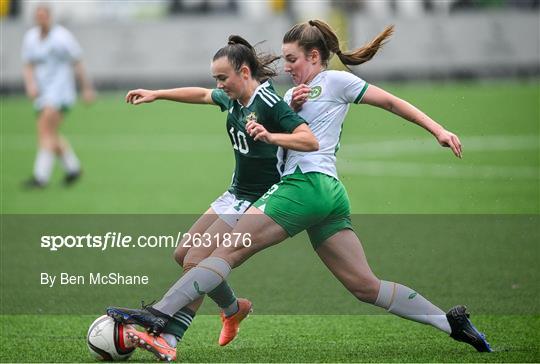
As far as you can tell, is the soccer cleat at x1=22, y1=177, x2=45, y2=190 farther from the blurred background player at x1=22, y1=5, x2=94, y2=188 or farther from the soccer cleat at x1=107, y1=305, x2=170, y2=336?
the soccer cleat at x1=107, y1=305, x2=170, y2=336

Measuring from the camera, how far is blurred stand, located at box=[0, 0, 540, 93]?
115ft

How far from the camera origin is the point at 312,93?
708cm

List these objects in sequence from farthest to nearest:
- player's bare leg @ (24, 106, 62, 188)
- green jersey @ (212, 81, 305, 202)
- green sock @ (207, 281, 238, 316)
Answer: player's bare leg @ (24, 106, 62, 188)
green sock @ (207, 281, 238, 316)
green jersey @ (212, 81, 305, 202)

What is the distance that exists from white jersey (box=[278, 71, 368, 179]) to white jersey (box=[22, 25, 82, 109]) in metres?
10.6

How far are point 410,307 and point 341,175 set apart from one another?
10338 millimetres

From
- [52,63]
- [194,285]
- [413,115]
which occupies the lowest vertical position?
[52,63]

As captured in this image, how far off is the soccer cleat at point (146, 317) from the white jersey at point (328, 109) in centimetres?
118

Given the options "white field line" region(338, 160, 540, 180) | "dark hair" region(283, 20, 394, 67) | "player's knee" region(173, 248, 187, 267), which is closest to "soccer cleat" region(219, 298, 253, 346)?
"player's knee" region(173, 248, 187, 267)

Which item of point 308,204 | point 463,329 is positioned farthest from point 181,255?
point 463,329

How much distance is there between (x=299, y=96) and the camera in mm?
7012

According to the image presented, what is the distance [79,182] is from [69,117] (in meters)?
12.8

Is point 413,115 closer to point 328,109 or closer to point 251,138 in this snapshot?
point 328,109

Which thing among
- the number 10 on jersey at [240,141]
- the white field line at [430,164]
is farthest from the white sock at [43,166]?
the number 10 on jersey at [240,141]

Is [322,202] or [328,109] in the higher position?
[328,109]
